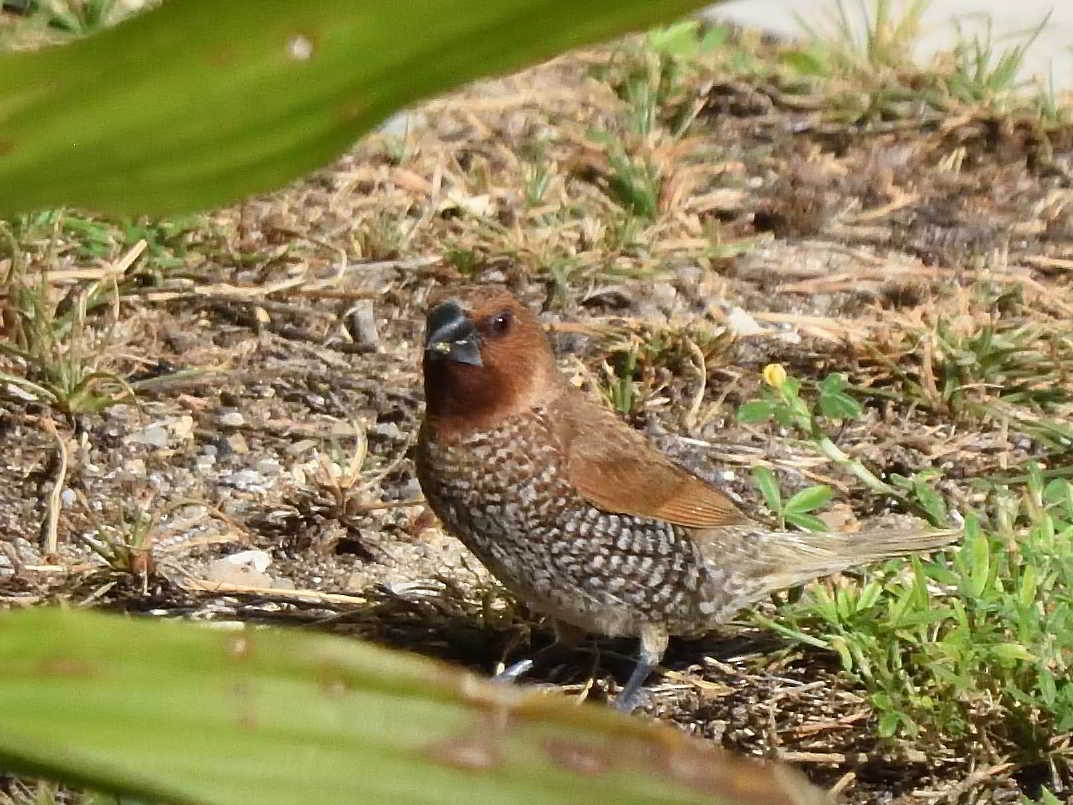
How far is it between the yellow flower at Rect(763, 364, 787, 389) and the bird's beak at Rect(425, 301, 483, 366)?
1162mm

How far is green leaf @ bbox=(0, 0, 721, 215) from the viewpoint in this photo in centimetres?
175

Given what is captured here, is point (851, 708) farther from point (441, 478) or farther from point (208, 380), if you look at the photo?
point (208, 380)

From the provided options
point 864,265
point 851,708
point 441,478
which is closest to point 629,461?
point 441,478

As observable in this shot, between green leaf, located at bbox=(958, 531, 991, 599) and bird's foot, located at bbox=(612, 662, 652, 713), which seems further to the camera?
bird's foot, located at bbox=(612, 662, 652, 713)

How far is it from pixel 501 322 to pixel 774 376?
1.13 meters

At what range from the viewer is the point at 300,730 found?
1.53 meters

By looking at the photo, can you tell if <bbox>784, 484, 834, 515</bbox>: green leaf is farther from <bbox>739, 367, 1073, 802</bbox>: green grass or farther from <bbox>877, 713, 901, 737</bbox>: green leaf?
<bbox>877, 713, 901, 737</bbox>: green leaf

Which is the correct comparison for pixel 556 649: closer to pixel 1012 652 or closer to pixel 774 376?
pixel 774 376

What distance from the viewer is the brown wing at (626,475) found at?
3.60 metres

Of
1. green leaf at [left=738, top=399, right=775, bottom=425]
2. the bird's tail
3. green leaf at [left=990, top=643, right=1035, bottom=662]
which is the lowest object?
the bird's tail

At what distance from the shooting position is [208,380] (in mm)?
4484

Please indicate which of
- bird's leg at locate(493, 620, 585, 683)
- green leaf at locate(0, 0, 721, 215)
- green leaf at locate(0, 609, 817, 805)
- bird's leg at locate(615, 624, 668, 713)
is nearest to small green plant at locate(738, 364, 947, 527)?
bird's leg at locate(615, 624, 668, 713)

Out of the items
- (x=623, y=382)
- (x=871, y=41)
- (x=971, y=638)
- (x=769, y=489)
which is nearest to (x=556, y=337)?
(x=623, y=382)

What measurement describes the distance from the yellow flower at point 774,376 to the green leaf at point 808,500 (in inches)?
19.3
